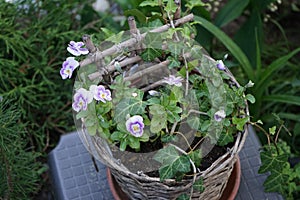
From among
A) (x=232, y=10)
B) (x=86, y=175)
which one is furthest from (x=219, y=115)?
(x=232, y=10)

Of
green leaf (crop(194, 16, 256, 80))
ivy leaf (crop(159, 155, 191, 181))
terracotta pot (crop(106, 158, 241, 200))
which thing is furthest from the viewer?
green leaf (crop(194, 16, 256, 80))

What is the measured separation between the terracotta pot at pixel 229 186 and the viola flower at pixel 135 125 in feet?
0.95

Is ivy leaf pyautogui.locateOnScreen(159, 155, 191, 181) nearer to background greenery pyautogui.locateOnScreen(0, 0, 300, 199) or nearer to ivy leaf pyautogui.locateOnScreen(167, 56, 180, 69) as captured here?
ivy leaf pyautogui.locateOnScreen(167, 56, 180, 69)

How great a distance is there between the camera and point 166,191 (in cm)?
128

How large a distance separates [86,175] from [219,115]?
0.53m

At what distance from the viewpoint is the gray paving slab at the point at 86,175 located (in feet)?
5.05

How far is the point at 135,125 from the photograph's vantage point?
1.24 meters

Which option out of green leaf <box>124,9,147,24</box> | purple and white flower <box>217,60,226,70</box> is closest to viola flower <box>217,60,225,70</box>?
purple and white flower <box>217,60,226,70</box>

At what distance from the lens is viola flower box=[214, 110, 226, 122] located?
50.0 inches

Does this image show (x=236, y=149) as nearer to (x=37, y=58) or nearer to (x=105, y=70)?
(x=105, y=70)

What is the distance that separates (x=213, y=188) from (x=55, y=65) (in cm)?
99

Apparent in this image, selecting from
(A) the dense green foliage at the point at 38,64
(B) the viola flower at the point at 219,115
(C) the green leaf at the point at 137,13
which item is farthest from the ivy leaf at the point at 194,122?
(A) the dense green foliage at the point at 38,64

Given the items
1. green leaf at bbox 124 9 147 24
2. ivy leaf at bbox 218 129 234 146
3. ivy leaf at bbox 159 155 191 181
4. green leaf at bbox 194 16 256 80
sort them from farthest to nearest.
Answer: green leaf at bbox 194 16 256 80 < green leaf at bbox 124 9 147 24 < ivy leaf at bbox 218 129 234 146 < ivy leaf at bbox 159 155 191 181

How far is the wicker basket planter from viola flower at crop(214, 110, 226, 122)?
0.08m
